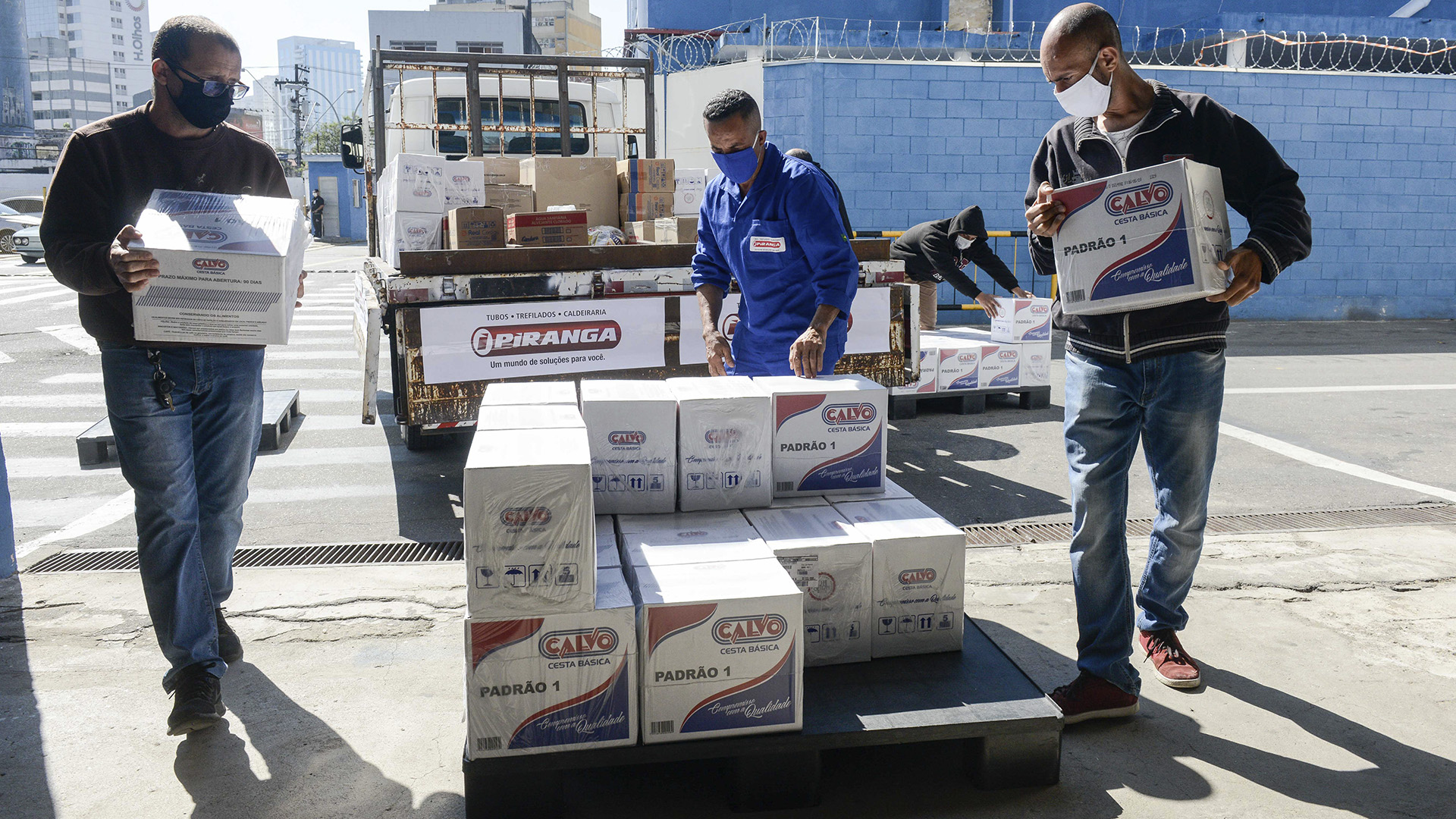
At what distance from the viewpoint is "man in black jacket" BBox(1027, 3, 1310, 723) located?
2980 mm

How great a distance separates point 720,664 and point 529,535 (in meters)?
0.59

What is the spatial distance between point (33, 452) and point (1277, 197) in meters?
7.36

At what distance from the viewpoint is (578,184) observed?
7504 millimetres

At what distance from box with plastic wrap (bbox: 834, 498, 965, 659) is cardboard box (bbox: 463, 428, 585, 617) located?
96 cm

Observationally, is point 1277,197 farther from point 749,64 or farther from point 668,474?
point 749,64

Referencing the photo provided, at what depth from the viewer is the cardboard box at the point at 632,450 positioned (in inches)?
129

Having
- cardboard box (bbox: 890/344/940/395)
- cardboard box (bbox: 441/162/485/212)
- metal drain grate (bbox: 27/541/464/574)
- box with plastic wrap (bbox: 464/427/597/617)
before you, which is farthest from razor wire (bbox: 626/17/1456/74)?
box with plastic wrap (bbox: 464/427/597/617)

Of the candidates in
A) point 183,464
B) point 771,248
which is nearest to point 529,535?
point 183,464

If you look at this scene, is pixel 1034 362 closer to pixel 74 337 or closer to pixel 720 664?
pixel 720 664

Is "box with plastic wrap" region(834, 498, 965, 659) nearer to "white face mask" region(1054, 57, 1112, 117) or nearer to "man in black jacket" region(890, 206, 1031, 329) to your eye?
"white face mask" region(1054, 57, 1112, 117)

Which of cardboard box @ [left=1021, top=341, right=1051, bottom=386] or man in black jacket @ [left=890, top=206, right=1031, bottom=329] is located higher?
man in black jacket @ [left=890, top=206, right=1031, bottom=329]

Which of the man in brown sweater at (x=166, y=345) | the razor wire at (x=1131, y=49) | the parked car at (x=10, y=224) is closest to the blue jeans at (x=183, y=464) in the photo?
the man in brown sweater at (x=166, y=345)

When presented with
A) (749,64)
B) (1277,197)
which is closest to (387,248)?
(1277,197)

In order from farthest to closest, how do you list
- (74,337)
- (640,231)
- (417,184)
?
(74,337) → (640,231) → (417,184)
